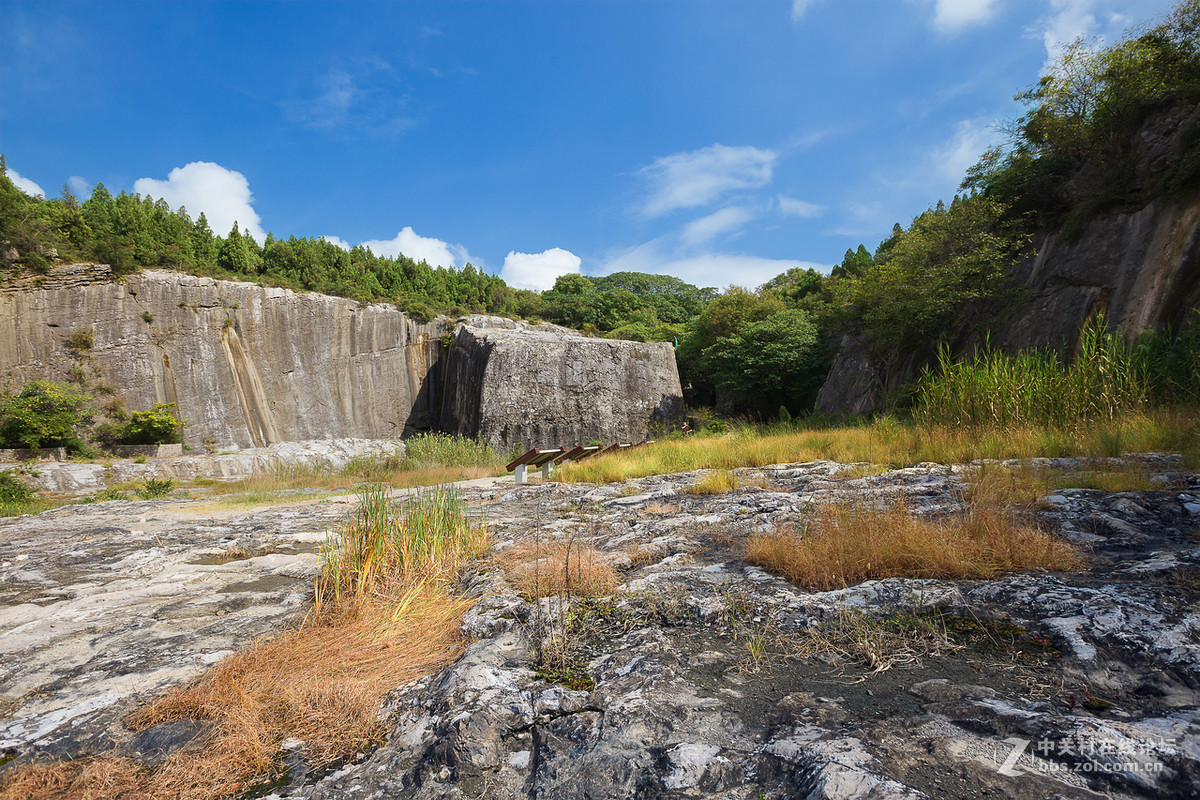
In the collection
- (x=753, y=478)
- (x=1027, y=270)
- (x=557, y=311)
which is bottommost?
(x=753, y=478)

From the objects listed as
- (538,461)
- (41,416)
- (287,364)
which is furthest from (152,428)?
(538,461)

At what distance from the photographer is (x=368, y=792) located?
4.52 feet

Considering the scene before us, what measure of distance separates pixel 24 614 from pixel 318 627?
1780mm

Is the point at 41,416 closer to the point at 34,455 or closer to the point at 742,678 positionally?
the point at 34,455

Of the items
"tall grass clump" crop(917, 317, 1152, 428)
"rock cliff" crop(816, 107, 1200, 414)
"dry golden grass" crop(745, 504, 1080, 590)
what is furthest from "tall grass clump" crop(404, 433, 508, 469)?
"rock cliff" crop(816, 107, 1200, 414)

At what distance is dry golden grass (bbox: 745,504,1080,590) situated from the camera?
7.63ft

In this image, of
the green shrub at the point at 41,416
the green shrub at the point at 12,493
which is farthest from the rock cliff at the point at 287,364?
the green shrub at the point at 12,493

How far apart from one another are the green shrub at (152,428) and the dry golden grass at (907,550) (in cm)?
1965

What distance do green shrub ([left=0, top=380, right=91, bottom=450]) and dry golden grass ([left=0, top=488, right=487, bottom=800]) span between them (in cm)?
1813

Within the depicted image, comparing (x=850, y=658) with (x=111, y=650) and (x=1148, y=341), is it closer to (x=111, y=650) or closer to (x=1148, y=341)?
(x=111, y=650)

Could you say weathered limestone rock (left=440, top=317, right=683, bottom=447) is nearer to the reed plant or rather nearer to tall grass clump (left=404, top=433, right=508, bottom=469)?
tall grass clump (left=404, top=433, right=508, bottom=469)

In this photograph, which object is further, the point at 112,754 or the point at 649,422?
the point at 649,422

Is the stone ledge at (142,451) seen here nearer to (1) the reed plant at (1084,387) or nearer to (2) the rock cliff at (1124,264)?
(1) the reed plant at (1084,387)

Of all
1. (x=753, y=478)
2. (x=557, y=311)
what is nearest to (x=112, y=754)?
(x=753, y=478)
